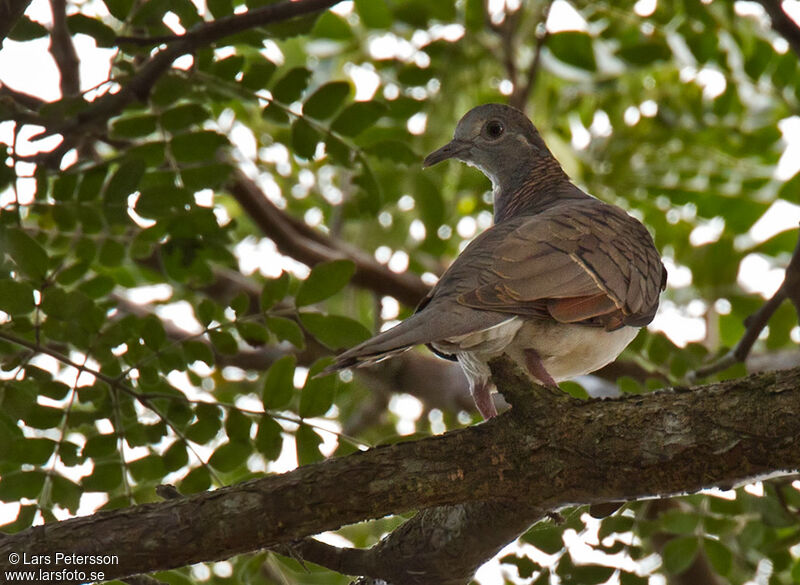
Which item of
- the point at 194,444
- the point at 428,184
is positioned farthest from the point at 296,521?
the point at 428,184

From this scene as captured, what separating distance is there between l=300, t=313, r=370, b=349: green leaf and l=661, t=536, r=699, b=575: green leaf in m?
1.49

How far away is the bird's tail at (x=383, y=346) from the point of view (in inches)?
105

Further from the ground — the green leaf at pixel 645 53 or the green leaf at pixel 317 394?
the green leaf at pixel 645 53

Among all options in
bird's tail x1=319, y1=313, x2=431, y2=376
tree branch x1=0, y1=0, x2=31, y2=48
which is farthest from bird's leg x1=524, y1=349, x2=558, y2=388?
tree branch x1=0, y1=0, x2=31, y2=48

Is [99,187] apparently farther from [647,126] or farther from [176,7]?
[647,126]

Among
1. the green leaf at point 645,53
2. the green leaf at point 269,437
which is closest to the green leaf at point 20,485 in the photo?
the green leaf at point 269,437

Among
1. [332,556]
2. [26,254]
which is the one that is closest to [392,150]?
[26,254]

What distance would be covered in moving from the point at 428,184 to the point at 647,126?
1793mm

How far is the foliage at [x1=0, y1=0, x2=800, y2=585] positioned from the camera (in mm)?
3482

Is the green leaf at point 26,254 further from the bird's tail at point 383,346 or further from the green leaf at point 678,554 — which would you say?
the green leaf at point 678,554

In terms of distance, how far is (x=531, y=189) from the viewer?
4.88 m

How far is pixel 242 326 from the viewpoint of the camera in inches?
143

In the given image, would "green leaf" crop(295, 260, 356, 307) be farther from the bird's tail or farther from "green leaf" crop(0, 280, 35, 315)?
"green leaf" crop(0, 280, 35, 315)

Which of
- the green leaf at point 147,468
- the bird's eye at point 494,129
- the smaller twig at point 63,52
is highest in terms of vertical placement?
the smaller twig at point 63,52
